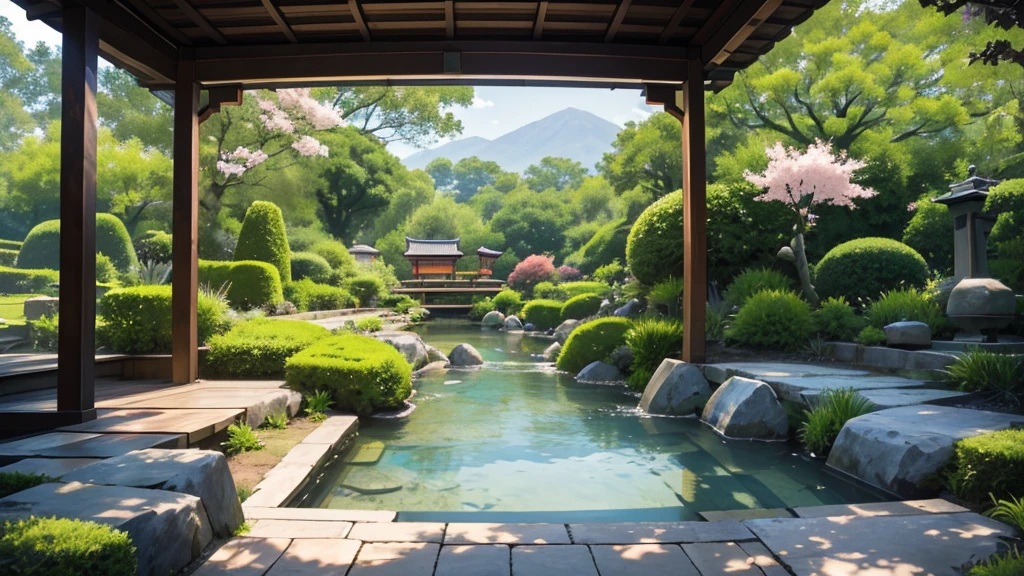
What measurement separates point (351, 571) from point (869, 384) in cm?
486

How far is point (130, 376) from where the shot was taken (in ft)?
20.8

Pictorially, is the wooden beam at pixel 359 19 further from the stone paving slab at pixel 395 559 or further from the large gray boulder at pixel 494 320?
the large gray boulder at pixel 494 320

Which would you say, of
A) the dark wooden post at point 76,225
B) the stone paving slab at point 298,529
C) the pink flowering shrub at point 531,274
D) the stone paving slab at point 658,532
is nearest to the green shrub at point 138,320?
the dark wooden post at point 76,225

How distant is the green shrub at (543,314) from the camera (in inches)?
734

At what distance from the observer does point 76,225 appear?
3.97 meters

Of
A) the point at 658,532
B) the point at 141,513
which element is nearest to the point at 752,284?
the point at 658,532

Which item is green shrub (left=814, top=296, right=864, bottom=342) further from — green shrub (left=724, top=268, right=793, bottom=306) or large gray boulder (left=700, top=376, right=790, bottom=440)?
large gray boulder (left=700, top=376, right=790, bottom=440)

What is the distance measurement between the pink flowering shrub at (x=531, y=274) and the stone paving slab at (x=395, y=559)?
2282 centimetres

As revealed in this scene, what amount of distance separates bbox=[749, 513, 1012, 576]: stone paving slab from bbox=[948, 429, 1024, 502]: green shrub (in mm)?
268

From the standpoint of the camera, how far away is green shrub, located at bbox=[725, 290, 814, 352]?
24.4 ft

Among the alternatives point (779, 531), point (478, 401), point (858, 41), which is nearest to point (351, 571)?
point (779, 531)

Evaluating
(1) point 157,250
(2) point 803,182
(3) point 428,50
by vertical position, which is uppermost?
(3) point 428,50

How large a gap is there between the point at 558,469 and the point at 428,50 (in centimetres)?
390

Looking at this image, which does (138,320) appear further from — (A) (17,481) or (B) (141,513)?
(B) (141,513)
